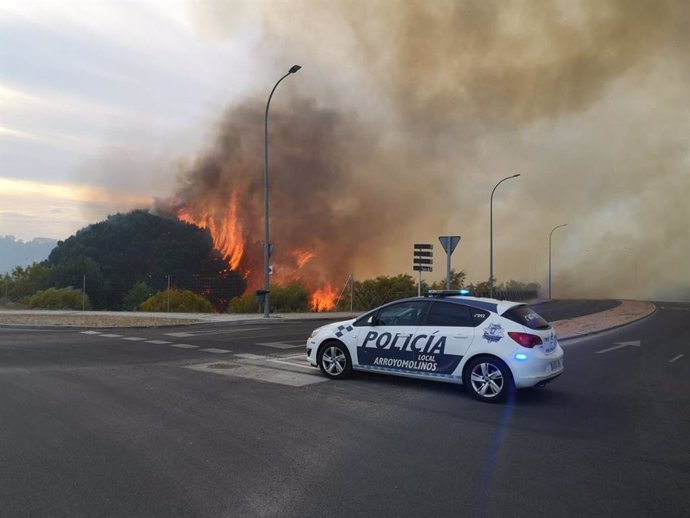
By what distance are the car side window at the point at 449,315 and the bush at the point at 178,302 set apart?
78.1 feet

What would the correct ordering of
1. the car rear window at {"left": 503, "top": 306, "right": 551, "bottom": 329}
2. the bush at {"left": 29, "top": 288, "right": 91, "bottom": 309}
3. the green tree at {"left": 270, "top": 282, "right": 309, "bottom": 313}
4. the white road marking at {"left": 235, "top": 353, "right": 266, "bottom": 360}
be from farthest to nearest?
the bush at {"left": 29, "top": 288, "right": 91, "bottom": 309}, the green tree at {"left": 270, "top": 282, "right": 309, "bottom": 313}, the white road marking at {"left": 235, "top": 353, "right": 266, "bottom": 360}, the car rear window at {"left": 503, "top": 306, "right": 551, "bottom": 329}

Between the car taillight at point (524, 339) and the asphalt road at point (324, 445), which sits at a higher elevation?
the car taillight at point (524, 339)

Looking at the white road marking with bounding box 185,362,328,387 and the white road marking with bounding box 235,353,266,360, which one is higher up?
the white road marking with bounding box 235,353,266,360

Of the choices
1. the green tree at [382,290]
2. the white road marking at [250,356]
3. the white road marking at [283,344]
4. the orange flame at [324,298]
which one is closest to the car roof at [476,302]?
the white road marking at [250,356]

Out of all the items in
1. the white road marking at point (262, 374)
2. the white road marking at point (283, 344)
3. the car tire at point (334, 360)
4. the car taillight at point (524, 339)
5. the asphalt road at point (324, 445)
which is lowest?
the asphalt road at point (324, 445)

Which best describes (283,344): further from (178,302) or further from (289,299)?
(178,302)

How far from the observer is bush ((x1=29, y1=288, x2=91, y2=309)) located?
97.1 ft

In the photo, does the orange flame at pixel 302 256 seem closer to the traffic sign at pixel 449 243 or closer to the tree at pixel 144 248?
the tree at pixel 144 248

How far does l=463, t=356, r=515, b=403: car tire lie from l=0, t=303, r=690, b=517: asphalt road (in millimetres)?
169

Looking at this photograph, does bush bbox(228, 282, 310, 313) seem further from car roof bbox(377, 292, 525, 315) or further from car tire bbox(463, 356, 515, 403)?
car tire bbox(463, 356, 515, 403)

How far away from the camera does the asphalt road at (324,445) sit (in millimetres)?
3494

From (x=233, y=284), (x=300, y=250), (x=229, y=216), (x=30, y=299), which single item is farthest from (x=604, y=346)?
(x=229, y=216)

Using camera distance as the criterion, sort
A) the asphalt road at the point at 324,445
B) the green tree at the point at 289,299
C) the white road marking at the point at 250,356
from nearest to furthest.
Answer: the asphalt road at the point at 324,445, the white road marking at the point at 250,356, the green tree at the point at 289,299

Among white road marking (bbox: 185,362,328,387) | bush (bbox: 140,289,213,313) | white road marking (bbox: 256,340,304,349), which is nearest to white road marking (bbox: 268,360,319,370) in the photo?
white road marking (bbox: 185,362,328,387)
